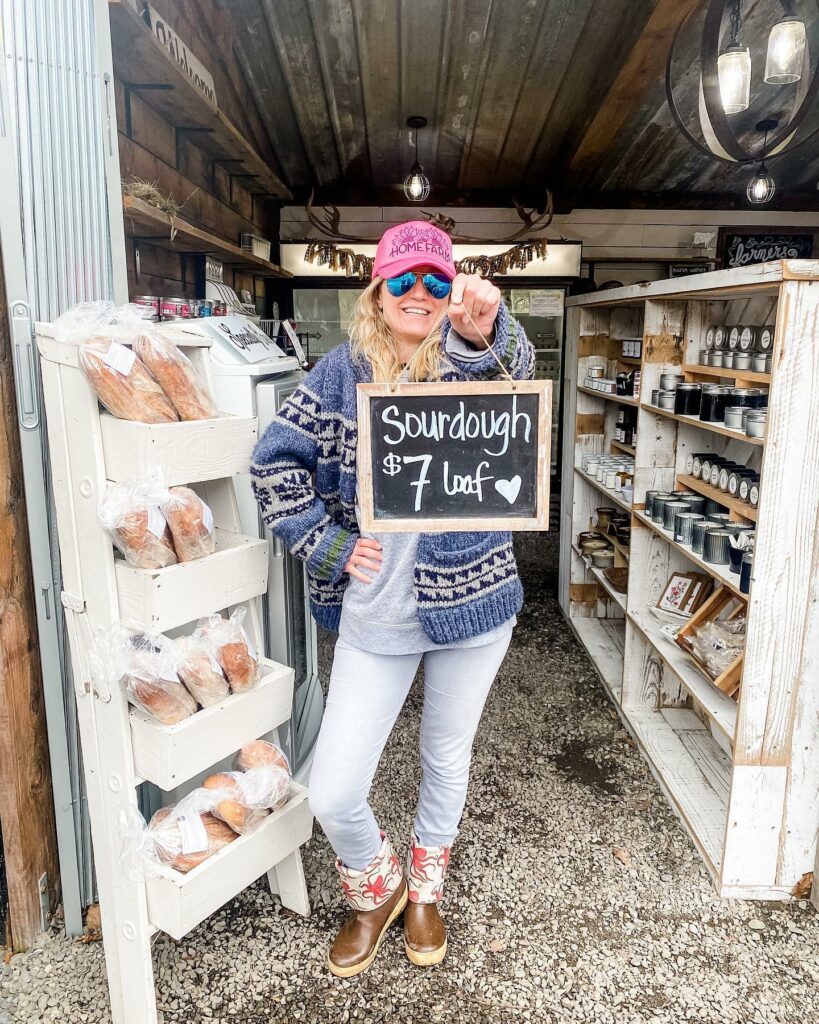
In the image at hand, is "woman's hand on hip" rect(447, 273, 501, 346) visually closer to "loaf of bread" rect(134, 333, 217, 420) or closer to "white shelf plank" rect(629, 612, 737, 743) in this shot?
"loaf of bread" rect(134, 333, 217, 420)

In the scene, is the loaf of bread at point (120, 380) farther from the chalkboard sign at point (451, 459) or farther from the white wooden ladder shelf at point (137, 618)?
the chalkboard sign at point (451, 459)

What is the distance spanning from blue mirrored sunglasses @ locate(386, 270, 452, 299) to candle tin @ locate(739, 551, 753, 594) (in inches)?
49.2

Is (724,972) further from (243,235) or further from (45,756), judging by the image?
(243,235)

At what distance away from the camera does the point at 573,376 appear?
4258mm

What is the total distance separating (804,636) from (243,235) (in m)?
4.15

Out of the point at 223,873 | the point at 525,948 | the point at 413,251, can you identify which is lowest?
the point at 525,948

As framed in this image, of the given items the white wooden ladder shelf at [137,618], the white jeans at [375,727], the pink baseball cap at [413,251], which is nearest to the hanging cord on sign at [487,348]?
the pink baseball cap at [413,251]

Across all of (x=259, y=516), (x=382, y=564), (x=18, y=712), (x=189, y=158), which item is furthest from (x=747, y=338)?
(x=189, y=158)

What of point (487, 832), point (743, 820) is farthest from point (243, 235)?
point (743, 820)

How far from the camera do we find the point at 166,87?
10.3 ft

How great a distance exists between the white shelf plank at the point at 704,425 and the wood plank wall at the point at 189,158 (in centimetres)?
223

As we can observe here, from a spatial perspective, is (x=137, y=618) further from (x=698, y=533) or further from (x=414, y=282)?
(x=698, y=533)

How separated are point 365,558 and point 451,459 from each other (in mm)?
320

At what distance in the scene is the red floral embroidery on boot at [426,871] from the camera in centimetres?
197
